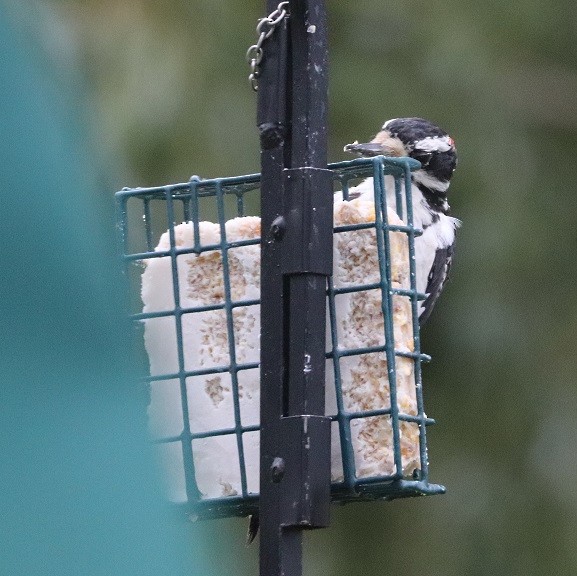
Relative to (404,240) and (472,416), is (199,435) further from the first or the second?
(472,416)

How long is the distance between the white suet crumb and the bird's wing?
1261 millimetres

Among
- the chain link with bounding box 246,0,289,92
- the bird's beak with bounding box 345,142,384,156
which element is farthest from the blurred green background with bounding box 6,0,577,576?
the chain link with bounding box 246,0,289,92

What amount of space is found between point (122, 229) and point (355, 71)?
15.2 ft

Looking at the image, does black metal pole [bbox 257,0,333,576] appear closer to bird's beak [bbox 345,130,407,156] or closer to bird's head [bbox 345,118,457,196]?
bird's beak [bbox 345,130,407,156]

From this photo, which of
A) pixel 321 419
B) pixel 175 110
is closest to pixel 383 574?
pixel 175 110

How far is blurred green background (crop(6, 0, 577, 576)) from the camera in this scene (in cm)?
751

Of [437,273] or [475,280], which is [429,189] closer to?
[437,273]

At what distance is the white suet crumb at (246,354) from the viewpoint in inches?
131

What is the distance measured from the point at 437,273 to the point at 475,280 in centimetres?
298

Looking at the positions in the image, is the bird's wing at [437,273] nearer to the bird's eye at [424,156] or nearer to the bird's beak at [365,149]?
the bird's eye at [424,156]

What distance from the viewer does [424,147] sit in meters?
4.80

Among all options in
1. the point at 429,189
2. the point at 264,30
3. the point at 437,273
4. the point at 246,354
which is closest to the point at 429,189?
the point at 429,189

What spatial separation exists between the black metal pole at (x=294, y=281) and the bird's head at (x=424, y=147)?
5.94ft

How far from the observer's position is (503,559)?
757 cm
